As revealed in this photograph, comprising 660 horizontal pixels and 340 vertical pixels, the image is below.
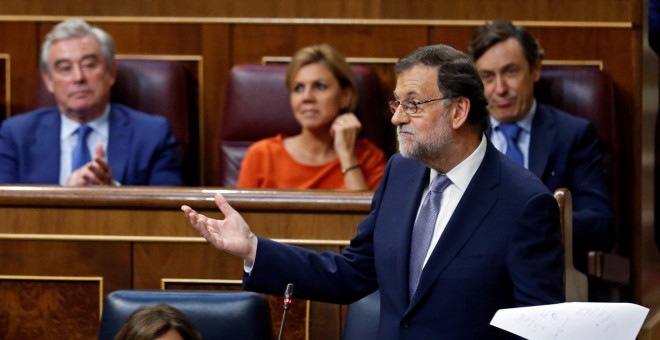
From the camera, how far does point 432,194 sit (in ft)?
3.86

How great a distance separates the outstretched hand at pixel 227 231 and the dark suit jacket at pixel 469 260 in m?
0.02

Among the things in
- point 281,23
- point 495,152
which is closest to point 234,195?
point 495,152

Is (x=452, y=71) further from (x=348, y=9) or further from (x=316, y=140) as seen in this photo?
(x=348, y=9)

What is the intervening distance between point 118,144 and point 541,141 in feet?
2.30

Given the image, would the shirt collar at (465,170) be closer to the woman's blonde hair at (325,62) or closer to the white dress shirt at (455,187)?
the white dress shirt at (455,187)

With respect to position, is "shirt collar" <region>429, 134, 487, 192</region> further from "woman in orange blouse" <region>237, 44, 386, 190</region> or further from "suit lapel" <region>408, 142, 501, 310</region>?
"woman in orange blouse" <region>237, 44, 386, 190</region>

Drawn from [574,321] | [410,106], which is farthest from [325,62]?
[574,321]

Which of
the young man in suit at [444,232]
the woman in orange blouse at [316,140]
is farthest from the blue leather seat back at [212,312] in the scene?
the woman in orange blouse at [316,140]

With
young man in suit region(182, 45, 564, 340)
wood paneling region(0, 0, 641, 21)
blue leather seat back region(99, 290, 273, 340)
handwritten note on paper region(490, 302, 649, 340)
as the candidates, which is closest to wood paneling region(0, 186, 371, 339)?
blue leather seat back region(99, 290, 273, 340)

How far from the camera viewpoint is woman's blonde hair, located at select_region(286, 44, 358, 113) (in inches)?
78.6

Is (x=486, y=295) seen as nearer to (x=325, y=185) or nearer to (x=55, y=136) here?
(x=325, y=185)

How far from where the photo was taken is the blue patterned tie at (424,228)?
116 cm

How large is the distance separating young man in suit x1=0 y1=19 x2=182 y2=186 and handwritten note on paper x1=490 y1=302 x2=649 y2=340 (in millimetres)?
1083

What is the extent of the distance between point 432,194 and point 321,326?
414 mm
